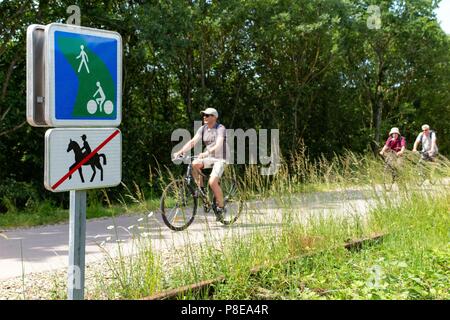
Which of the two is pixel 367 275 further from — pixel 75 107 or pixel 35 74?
pixel 35 74

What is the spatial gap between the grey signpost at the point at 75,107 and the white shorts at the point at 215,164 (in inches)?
187

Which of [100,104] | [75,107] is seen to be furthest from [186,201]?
[75,107]

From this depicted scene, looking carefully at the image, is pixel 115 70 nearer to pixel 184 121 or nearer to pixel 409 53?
pixel 184 121

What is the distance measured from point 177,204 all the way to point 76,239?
4.38 meters

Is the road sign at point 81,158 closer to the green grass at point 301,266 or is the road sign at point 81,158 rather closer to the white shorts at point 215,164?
the green grass at point 301,266

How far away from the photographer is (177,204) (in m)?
7.56

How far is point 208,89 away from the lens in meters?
18.0

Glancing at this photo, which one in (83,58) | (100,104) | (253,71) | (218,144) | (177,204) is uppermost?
(253,71)

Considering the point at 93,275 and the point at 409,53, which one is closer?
the point at 93,275

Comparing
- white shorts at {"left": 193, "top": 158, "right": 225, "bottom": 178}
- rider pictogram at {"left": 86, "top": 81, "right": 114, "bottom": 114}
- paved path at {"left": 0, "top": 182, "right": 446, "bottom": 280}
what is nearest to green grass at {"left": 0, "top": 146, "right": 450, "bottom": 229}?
paved path at {"left": 0, "top": 182, "right": 446, "bottom": 280}

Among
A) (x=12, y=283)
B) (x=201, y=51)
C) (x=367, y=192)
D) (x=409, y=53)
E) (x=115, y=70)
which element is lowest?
(x=12, y=283)

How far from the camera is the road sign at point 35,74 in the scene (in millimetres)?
2959

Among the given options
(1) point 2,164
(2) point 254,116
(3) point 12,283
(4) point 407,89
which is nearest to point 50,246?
(3) point 12,283

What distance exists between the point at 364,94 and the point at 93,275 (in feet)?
81.4
